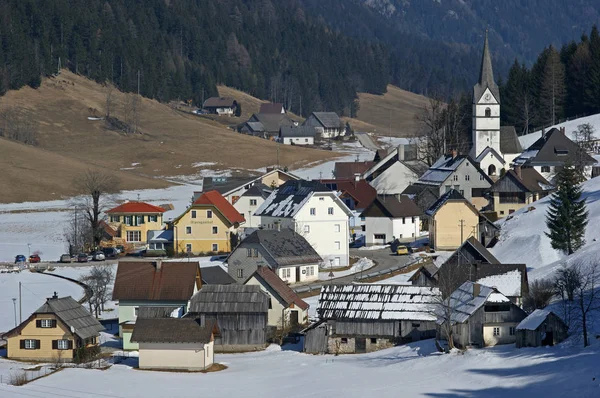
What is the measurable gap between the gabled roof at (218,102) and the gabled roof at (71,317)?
460 feet

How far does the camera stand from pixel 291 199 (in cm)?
7475

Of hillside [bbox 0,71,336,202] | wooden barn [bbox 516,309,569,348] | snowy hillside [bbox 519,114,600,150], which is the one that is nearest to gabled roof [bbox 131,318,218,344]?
wooden barn [bbox 516,309,569,348]

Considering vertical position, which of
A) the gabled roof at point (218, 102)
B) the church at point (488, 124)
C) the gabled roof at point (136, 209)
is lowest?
the gabled roof at point (136, 209)

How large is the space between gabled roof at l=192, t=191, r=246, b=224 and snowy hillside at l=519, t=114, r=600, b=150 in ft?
115

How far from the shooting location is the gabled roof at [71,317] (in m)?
49.2

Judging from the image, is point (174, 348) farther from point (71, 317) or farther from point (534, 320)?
point (534, 320)

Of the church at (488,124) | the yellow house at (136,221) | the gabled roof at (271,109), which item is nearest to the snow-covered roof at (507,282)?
the yellow house at (136,221)

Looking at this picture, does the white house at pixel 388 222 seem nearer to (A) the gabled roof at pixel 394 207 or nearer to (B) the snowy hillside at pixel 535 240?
(A) the gabled roof at pixel 394 207

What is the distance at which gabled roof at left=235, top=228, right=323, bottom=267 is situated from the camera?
210ft

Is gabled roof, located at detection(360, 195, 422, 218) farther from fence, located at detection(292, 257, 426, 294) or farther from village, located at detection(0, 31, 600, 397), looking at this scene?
fence, located at detection(292, 257, 426, 294)

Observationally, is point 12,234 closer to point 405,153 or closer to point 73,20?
point 405,153

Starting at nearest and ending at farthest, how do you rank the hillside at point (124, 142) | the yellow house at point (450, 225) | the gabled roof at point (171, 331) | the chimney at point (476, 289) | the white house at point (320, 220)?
the gabled roof at point (171, 331) → the chimney at point (476, 289) → the white house at point (320, 220) → the yellow house at point (450, 225) → the hillside at point (124, 142)

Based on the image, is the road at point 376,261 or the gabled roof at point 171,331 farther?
the road at point 376,261

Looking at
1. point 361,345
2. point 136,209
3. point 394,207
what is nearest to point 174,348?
point 361,345
